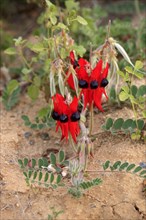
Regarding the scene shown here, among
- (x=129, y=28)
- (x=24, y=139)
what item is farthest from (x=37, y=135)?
(x=129, y=28)

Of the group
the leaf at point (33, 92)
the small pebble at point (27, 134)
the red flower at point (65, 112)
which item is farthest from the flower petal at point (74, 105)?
the leaf at point (33, 92)

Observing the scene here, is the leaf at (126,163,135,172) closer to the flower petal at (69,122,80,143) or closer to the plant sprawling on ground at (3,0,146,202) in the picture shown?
the plant sprawling on ground at (3,0,146,202)

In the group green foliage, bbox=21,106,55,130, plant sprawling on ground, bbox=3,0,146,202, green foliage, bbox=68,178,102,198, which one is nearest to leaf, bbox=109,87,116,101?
plant sprawling on ground, bbox=3,0,146,202

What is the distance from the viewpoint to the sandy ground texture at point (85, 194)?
8.93ft

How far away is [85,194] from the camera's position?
2828 millimetres

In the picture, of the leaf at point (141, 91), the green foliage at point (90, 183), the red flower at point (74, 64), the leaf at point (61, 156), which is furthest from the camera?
the leaf at point (141, 91)

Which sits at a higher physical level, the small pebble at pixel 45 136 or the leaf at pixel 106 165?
the small pebble at pixel 45 136

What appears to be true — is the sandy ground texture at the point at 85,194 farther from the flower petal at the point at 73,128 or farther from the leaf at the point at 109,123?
the flower petal at the point at 73,128

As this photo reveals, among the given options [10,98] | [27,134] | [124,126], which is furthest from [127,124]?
[10,98]

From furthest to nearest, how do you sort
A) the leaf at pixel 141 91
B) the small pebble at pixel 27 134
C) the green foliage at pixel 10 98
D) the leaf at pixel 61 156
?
the green foliage at pixel 10 98, the small pebble at pixel 27 134, the leaf at pixel 141 91, the leaf at pixel 61 156

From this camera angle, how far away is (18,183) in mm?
2904

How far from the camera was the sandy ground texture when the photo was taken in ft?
8.93

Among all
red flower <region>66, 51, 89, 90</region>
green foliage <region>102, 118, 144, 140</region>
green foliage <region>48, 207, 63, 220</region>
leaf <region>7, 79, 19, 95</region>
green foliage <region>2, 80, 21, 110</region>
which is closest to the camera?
green foliage <region>48, 207, 63, 220</region>

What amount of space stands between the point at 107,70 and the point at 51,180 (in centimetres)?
57
